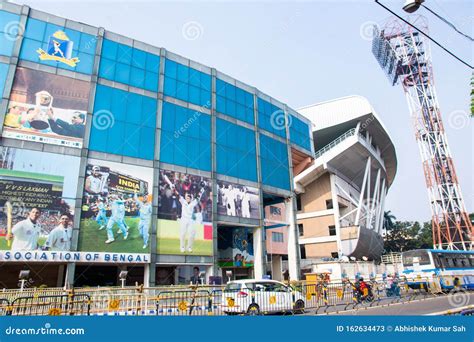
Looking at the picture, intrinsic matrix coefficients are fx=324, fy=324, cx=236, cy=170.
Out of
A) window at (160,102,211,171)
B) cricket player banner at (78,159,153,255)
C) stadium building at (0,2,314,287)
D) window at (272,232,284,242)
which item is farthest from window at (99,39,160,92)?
window at (272,232,284,242)

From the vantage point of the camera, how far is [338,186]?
180 feet

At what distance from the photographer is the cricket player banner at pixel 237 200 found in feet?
105

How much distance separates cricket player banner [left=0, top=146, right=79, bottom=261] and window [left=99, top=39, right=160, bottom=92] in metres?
8.83

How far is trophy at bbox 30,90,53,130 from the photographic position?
77.5ft

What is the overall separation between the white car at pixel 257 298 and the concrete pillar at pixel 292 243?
2103 cm

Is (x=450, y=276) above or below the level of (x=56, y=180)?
below

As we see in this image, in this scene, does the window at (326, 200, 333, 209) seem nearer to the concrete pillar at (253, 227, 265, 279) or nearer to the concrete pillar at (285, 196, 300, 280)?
the concrete pillar at (285, 196, 300, 280)

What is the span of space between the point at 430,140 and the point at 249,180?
4487cm

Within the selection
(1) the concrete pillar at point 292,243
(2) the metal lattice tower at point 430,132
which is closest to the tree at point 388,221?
(2) the metal lattice tower at point 430,132

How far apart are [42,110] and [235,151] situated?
17852mm

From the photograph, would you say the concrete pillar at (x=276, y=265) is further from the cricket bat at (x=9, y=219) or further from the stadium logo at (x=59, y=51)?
the stadium logo at (x=59, y=51)

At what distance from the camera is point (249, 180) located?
34.8 meters
